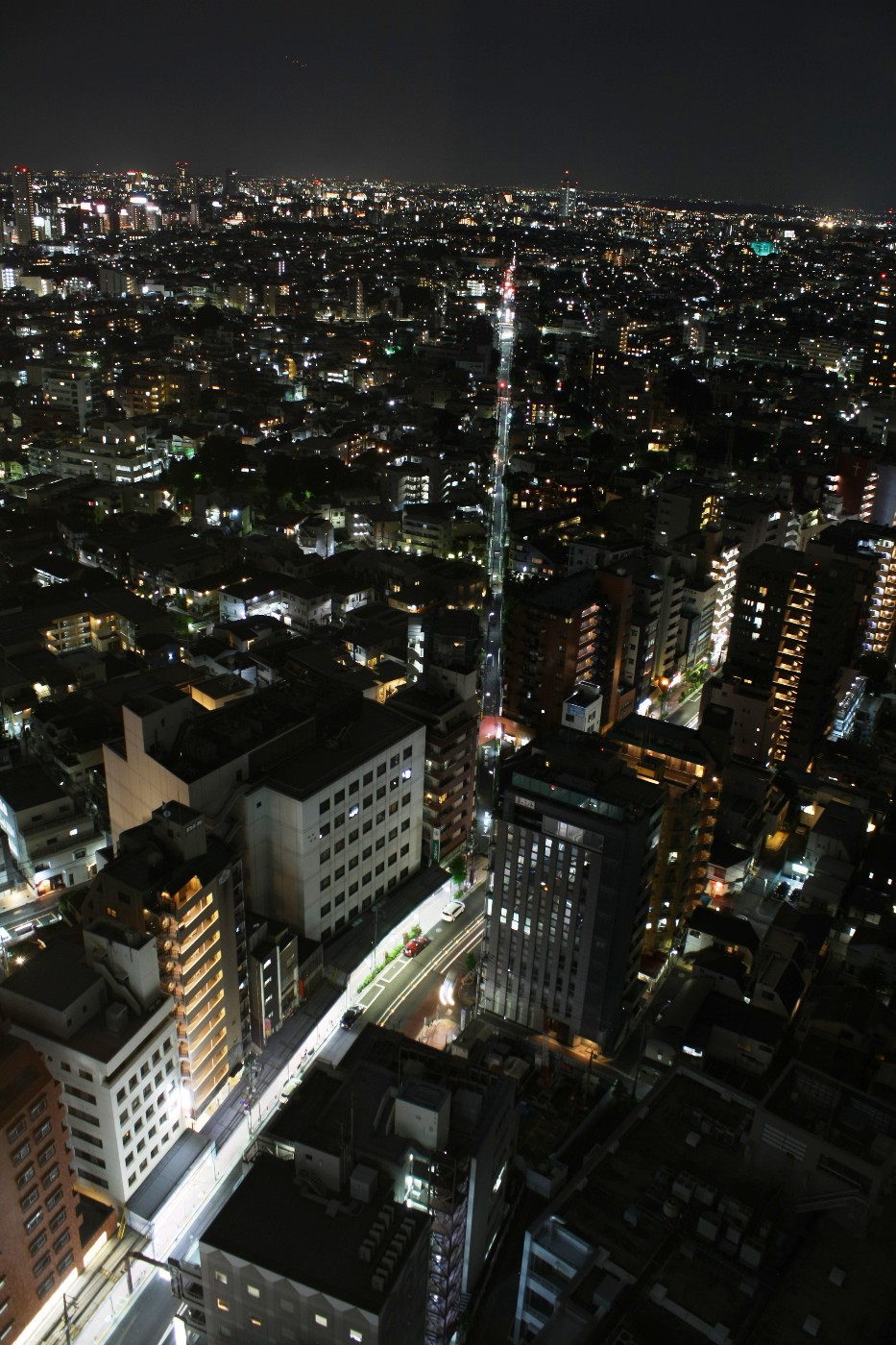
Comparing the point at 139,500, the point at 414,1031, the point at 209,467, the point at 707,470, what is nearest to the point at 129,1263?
the point at 414,1031

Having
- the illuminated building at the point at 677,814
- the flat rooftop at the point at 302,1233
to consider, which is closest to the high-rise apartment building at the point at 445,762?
the illuminated building at the point at 677,814

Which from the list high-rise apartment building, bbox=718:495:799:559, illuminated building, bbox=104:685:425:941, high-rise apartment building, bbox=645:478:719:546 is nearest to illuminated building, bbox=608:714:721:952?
illuminated building, bbox=104:685:425:941

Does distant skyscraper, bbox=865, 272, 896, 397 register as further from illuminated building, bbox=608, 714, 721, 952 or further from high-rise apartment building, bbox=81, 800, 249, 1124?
high-rise apartment building, bbox=81, 800, 249, 1124

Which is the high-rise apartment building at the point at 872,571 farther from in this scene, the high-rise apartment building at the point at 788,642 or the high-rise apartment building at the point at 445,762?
the high-rise apartment building at the point at 445,762

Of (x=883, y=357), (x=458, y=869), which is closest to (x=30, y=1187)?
(x=458, y=869)

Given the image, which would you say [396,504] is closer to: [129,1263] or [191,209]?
[129,1263]

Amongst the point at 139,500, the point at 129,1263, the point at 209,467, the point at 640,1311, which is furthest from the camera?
the point at 209,467
